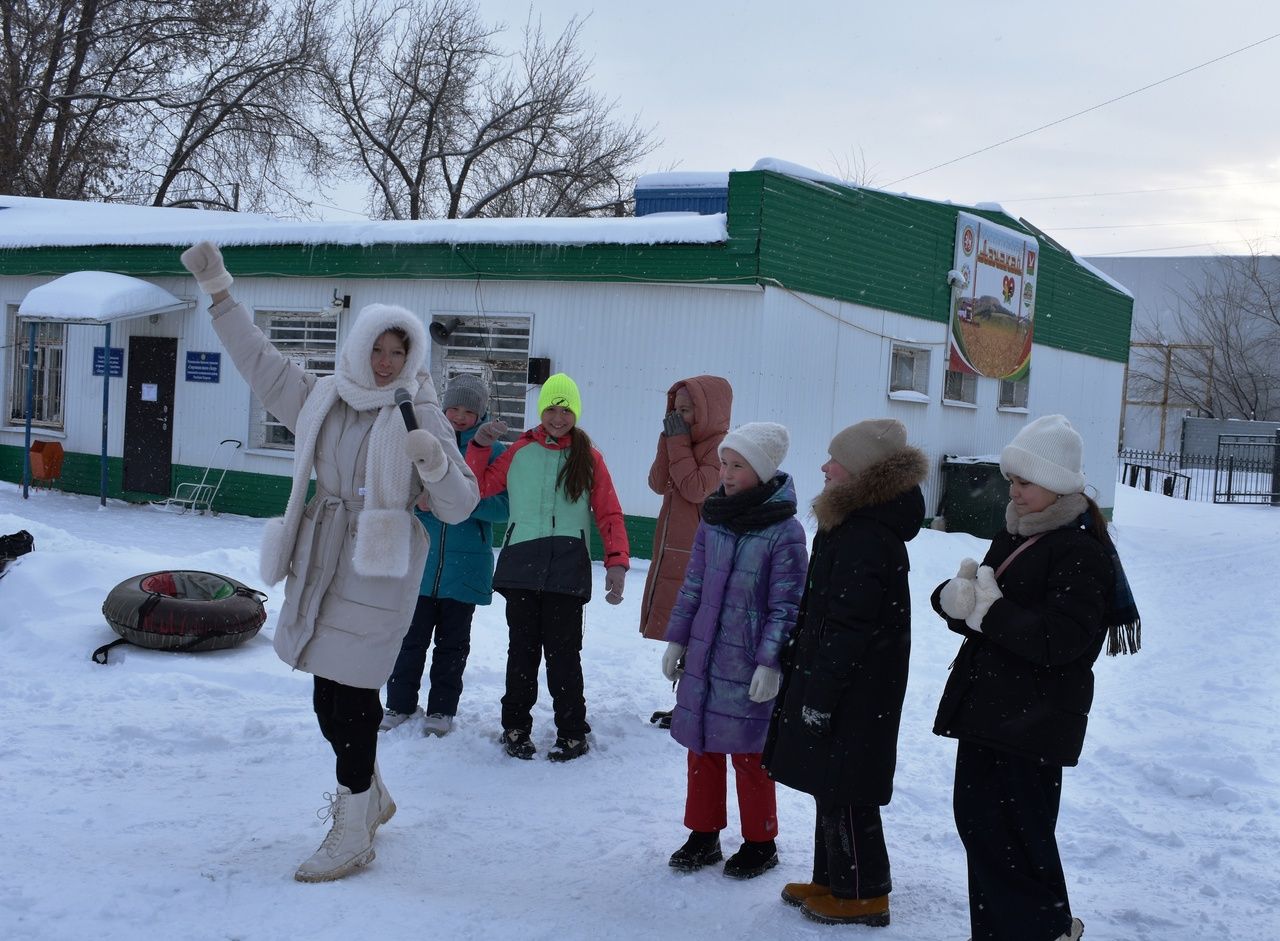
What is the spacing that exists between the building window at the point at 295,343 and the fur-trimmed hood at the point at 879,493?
10492 mm

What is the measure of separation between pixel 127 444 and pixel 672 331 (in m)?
7.68

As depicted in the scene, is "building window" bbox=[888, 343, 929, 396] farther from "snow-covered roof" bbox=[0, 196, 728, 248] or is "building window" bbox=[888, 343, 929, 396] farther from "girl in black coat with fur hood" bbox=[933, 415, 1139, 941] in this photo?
"girl in black coat with fur hood" bbox=[933, 415, 1139, 941]

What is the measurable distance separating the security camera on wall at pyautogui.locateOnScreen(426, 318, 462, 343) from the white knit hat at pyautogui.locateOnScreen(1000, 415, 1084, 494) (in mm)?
9532

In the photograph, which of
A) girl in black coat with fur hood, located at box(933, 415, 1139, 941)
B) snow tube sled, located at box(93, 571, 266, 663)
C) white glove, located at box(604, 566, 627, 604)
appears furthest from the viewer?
snow tube sled, located at box(93, 571, 266, 663)

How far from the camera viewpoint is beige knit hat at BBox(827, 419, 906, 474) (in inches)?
145

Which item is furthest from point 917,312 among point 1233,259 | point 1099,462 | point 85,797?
point 1233,259

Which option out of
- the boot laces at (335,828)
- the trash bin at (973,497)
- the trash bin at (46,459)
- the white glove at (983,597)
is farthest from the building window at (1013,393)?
the boot laces at (335,828)

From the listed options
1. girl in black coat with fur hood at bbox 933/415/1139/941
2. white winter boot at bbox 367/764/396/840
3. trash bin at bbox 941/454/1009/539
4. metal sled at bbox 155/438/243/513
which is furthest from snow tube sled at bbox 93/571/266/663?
trash bin at bbox 941/454/1009/539

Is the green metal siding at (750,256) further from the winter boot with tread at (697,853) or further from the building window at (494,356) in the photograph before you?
the winter boot with tread at (697,853)

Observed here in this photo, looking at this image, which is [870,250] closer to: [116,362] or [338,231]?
[338,231]

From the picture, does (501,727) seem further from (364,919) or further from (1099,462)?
(1099,462)

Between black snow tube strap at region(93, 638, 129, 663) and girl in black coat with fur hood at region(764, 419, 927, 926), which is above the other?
girl in black coat with fur hood at region(764, 419, 927, 926)

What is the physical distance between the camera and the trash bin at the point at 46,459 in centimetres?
1510

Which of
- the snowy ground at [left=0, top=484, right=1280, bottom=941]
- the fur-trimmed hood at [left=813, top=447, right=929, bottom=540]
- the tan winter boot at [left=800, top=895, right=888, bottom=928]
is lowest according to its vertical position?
the snowy ground at [left=0, top=484, right=1280, bottom=941]
